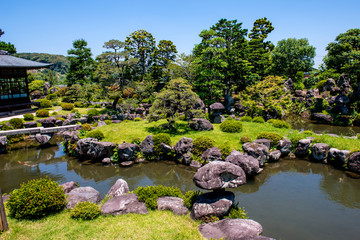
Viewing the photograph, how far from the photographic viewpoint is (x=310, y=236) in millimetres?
9133

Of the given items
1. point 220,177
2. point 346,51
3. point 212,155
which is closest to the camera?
point 220,177

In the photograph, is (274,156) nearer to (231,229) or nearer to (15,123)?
(231,229)

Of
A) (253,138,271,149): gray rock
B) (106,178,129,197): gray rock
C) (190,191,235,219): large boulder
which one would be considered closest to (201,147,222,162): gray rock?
(253,138,271,149): gray rock

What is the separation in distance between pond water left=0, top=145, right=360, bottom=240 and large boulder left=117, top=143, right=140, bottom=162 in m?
0.97

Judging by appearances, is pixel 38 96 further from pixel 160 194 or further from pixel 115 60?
pixel 160 194

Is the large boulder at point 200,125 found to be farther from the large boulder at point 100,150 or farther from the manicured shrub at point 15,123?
the manicured shrub at point 15,123

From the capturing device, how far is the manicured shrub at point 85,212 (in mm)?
8836

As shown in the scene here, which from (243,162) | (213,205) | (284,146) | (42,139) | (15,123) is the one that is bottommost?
(42,139)

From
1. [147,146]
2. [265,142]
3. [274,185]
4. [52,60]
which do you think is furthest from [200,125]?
[52,60]

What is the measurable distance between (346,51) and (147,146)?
3560 centimetres

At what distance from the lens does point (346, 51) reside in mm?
34875

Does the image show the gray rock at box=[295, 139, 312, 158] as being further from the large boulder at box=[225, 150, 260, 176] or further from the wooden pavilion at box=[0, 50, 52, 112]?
the wooden pavilion at box=[0, 50, 52, 112]

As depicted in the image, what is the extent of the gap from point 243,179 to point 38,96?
51366mm

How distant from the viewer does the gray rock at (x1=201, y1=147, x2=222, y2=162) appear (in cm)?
1598
